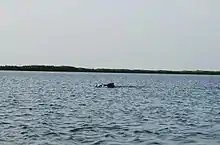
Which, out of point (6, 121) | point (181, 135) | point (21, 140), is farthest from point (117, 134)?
point (6, 121)

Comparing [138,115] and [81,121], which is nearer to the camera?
[81,121]

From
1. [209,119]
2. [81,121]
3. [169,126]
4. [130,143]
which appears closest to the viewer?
[130,143]

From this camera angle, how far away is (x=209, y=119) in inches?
1217

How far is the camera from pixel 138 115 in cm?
3269

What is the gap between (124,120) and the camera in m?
29.2

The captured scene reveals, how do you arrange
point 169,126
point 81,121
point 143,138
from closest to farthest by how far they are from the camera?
point 143,138 → point 169,126 → point 81,121

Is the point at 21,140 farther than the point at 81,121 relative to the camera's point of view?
No

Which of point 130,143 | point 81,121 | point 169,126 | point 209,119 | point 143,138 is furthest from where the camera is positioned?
point 209,119

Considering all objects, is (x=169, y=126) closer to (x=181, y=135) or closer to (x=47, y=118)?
(x=181, y=135)

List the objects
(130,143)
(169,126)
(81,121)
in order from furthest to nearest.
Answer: (81,121) < (169,126) < (130,143)

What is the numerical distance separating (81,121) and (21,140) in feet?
25.6

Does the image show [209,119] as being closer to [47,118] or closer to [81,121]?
[81,121]

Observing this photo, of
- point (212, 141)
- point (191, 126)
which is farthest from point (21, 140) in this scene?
point (191, 126)

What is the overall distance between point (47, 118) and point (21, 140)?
346 inches
